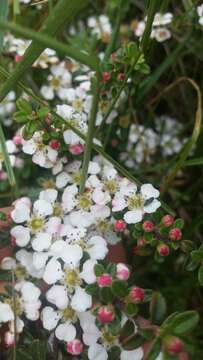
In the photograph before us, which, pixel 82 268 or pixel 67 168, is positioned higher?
pixel 67 168

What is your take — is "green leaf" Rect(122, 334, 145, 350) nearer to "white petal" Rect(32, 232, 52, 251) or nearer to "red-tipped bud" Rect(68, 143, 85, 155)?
"white petal" Rect(32, 232, 52, 251)

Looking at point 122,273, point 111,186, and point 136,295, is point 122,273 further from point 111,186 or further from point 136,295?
point 111,186

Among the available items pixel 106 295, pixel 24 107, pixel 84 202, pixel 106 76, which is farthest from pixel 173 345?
pixel 106 76

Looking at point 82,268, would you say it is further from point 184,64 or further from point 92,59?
point 184,64

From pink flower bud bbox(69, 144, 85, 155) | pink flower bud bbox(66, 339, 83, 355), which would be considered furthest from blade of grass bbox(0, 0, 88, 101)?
pink flower bud bbox(66, 339, 83, 355)

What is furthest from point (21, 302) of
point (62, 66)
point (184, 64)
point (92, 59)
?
point (184, 64)

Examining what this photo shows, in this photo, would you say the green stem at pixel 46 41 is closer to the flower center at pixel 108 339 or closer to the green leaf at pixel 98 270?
the green leaf at pixel 98 270
